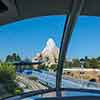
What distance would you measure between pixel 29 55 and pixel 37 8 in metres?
2.59

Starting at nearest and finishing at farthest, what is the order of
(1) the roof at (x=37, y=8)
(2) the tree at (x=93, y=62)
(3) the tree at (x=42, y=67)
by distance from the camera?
(1) the roof at (x=37, y=8), (2) the tree at (x=93, y=62), (3) the tree at (x=42, y=67)

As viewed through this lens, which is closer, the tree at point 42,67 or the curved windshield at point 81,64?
the curved windshield at point 81,64

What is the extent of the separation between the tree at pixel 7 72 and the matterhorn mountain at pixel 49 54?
0.92 metres

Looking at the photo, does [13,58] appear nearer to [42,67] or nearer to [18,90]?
[42,67]

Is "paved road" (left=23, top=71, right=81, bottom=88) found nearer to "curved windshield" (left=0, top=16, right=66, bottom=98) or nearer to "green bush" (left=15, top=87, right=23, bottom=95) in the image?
Answer: "curved windshield" (left=0, top=16, right=66, bottom=98)

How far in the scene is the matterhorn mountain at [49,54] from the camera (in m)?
8.43

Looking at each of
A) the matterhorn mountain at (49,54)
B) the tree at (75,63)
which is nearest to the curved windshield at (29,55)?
the matterhorn mountain at (49,54)

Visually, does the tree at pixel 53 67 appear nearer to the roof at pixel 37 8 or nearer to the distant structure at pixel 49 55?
the distant structure at pixel 49 55

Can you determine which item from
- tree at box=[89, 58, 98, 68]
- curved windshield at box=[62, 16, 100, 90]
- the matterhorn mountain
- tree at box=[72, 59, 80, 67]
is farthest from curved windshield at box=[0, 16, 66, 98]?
tree at box=[89, 58, 98, 68]

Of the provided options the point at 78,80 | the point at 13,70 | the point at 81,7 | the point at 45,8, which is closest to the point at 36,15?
the point at 45,8

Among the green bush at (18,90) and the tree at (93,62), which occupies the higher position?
the tree at (93,62)

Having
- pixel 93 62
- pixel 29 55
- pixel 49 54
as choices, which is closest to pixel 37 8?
pixel 49 54

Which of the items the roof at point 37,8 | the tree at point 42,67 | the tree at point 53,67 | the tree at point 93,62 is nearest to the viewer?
the roof at point 37,8

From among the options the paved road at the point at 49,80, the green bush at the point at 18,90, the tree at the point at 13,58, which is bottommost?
the green bush at the point at 18,90
